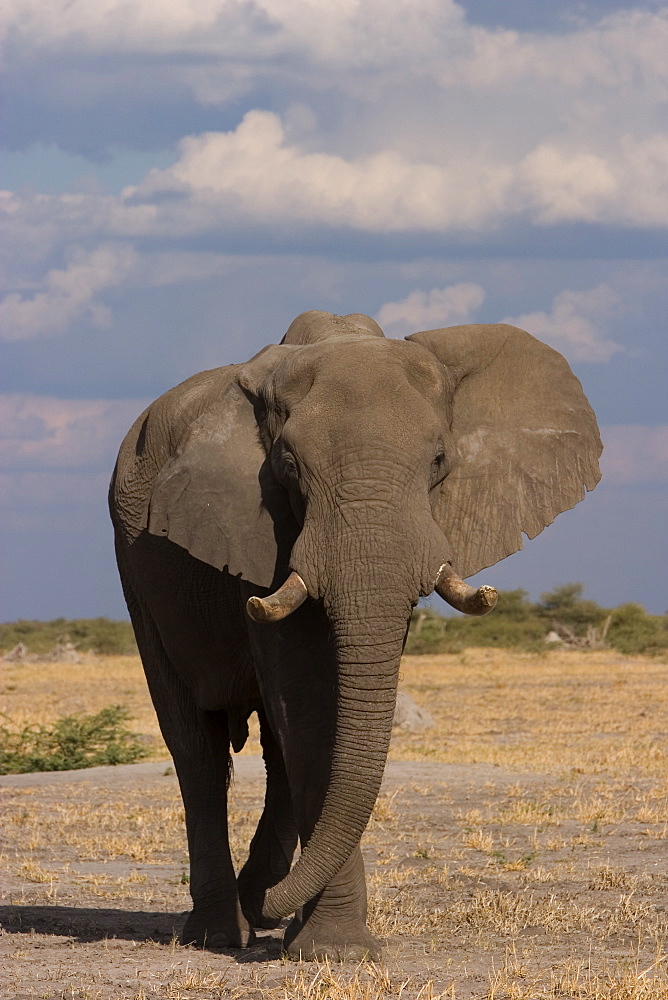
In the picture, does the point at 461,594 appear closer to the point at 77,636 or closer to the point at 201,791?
the point at 201,791

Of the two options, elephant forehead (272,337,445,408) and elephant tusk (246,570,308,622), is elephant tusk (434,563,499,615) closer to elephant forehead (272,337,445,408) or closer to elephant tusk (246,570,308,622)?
elephant tusk (246,570,308,622)

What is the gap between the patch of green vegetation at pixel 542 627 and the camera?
46.4 metres

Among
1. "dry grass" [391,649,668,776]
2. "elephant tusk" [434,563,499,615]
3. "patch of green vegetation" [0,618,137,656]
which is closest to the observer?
"elephant tusk" [434,563,499,615]

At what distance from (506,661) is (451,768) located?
2694 centimetres

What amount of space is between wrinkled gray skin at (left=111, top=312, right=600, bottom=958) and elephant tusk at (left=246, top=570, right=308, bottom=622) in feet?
0.18

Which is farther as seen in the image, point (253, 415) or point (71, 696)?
point (71, 696)

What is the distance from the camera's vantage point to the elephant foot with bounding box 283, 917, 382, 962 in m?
6.02

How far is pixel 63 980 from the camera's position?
6070mm

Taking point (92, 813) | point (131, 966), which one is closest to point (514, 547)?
point (131, 966)

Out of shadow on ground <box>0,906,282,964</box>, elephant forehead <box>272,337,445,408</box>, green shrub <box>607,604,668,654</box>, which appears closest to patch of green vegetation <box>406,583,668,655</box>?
green shrub <box>607,604,668,654</box>

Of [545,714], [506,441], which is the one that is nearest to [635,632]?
[545,714]

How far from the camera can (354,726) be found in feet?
18.0

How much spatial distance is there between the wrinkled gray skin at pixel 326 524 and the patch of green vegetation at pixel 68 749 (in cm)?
947

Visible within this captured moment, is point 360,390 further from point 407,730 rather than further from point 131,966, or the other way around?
point 407,730
